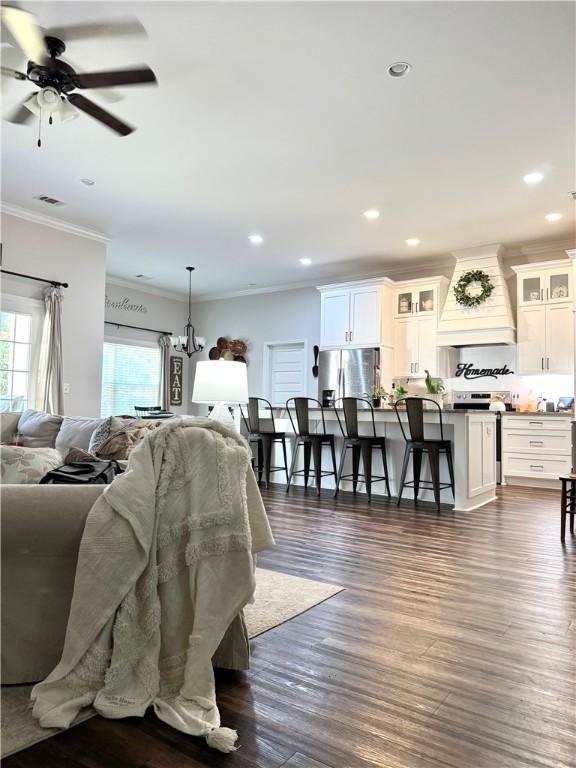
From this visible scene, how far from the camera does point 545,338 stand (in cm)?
641

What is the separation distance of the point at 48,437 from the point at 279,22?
3158mm

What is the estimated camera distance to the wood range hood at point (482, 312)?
655cm

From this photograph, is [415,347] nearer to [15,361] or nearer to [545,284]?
[545,284]

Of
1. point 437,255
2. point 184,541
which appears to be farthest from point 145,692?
point 437,255

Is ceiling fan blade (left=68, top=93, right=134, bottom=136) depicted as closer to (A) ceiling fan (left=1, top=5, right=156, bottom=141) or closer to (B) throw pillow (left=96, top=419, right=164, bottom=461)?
(A) ceiling fan (left=1, top=5, right=156, bottom=141)

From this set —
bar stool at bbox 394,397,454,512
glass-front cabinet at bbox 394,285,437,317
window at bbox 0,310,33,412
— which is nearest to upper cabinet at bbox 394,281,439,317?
glass-front cabinet at bbox 394,285,437,317

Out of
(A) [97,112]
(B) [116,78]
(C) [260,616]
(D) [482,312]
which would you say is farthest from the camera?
(D) [482,312]

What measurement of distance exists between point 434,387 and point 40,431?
4.98 meters

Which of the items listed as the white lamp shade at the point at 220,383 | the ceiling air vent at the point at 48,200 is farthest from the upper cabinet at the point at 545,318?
the ceiling air vent at the point at 48,200

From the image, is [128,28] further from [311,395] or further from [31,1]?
[311,395]

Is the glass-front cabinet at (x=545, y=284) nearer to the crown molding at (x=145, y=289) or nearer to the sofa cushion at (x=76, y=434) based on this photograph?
the sofa cushion at (x=76, y=434)

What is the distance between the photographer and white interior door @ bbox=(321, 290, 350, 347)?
7664 mm

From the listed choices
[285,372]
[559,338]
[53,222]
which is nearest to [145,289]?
[285,372]

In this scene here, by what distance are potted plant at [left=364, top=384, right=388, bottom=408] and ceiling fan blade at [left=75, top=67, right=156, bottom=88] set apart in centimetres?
449
